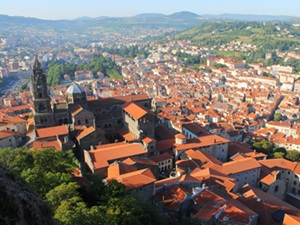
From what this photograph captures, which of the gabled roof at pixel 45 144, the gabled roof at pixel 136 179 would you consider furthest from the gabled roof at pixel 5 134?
the gabled roof at pixel 136 179

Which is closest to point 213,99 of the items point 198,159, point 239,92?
point 239,92

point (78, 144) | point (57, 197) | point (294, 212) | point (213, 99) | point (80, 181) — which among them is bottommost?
point (213, 99)

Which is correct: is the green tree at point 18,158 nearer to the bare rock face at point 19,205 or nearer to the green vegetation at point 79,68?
the bare rock face at point 19,205

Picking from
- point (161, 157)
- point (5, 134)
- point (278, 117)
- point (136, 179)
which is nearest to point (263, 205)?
point (136, 179)

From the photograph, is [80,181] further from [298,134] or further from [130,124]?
[298,134]

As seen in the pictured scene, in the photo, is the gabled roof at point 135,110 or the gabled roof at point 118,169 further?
the gabled roof at point 135,110

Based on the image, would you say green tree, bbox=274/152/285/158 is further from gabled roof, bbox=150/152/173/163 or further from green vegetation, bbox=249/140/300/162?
gabled roof, bbox=150/152/173/163
